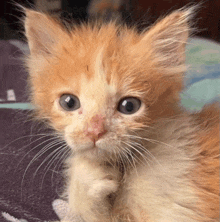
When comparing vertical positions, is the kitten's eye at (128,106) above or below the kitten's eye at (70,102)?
below

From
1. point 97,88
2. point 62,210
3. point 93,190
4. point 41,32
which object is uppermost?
point 41,32

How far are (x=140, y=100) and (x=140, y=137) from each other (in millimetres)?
90

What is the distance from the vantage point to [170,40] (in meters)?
0.81

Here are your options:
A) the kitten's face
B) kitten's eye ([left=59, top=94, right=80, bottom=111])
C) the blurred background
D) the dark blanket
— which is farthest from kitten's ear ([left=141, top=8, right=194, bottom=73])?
the dark blanket

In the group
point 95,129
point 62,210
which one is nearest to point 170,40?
point 95,129

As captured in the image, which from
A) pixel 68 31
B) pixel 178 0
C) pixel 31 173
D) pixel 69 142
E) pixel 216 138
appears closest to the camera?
pixel 69 142

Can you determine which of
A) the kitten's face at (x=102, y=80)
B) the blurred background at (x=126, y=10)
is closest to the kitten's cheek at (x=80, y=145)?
the kitten's face at (x=102, y=80)

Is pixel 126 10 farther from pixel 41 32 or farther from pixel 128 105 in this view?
pixel 128 105

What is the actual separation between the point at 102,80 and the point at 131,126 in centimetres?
12

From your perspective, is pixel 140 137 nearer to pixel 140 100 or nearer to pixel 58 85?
pixel 140 100

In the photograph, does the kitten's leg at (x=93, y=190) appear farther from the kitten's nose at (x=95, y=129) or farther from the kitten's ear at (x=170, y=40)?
the kitten's ear at (x=170, y=40)

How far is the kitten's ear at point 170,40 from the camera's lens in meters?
0.77

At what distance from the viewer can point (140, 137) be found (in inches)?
27.2

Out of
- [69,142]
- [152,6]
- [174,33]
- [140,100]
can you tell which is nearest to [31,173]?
[69,142]
